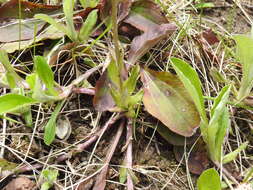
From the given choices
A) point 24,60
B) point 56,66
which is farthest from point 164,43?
point 24,60

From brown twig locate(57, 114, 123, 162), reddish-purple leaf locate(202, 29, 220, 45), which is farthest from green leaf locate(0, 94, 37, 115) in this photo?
reddish-purple leaf locate(202, 29, 220, 45)

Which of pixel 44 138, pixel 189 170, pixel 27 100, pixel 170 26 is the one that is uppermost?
pixel 170 26

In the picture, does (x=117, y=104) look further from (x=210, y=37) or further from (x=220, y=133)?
(x=210, y=37)

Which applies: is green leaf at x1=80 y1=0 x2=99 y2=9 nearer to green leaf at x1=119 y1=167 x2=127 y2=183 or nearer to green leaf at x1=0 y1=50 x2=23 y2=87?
green leaf at x1=0 y1=50 x2=23 y2=87

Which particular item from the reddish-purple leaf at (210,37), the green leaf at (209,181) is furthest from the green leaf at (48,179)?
the reddish-purple leaf at (210,37)

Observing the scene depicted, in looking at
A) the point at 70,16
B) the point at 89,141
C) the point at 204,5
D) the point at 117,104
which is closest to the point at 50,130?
the point at 89,141

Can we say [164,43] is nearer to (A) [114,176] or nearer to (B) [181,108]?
(B) [181,108]
